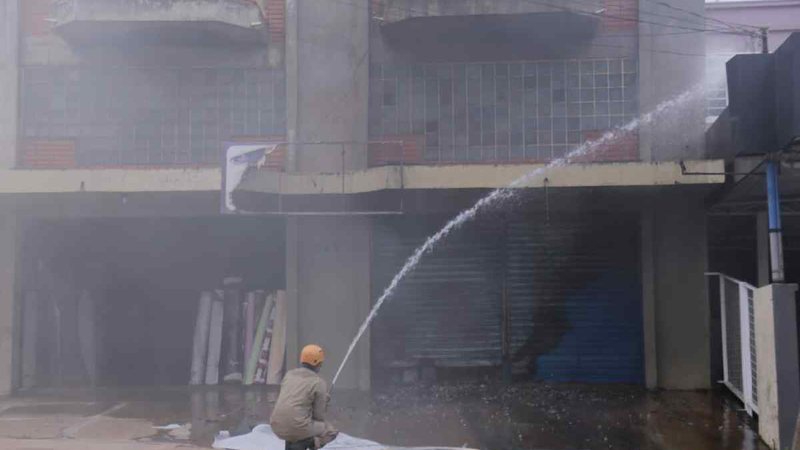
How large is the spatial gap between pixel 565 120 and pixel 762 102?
3522mm

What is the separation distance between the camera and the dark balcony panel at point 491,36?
11.3 m

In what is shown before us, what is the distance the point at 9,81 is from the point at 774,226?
1074cm

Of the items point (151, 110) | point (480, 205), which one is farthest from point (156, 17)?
point (480, 205)

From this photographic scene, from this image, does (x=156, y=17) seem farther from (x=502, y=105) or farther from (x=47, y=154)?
(x=502, y=105)

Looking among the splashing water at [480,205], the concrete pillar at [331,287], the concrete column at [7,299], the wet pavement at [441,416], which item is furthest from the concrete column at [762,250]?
the concrete column at [7,299]

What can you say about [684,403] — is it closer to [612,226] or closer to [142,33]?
[612,226]

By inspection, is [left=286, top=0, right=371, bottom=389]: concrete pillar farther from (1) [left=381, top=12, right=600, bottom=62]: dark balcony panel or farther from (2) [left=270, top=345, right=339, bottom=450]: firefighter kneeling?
(2) [left=270, top=345, right=339, bottom=450]: firefighter kneeling

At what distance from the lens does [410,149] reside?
12.0 meters

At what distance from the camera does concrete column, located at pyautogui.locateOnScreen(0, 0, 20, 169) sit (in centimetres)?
1205

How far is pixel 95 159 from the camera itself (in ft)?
39.7

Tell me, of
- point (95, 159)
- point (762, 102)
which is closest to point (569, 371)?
point (762, 102)

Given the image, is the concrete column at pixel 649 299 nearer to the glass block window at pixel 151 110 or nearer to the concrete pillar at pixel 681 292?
the concrete pillar at pixel 681 292

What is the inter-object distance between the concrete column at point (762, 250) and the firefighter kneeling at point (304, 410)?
8127 millimetres

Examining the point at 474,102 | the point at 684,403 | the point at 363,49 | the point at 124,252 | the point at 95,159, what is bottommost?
the point at 684,403
